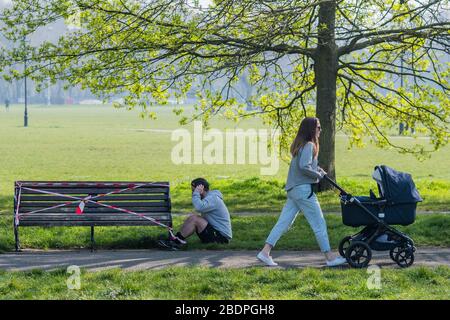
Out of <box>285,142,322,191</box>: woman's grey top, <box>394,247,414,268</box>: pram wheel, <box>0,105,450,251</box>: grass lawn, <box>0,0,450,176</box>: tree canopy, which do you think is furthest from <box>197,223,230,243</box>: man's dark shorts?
<box>0,0,450,176</box>: tree canopy

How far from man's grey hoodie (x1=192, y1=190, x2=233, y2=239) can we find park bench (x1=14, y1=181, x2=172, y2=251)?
457 millimetres

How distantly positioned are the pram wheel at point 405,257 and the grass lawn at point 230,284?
0.45m

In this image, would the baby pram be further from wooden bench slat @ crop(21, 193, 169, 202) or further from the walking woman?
wooden bench slat @ crop(21, 193, 169, 202)

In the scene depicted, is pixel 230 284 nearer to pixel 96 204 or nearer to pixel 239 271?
pixel 239 271

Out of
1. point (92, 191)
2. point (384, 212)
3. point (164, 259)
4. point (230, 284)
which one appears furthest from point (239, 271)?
point (92, 191)

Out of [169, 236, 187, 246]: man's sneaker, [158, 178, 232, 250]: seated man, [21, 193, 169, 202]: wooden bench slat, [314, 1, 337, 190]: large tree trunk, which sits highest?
[314, 1, 337, 190]: large tree trunk

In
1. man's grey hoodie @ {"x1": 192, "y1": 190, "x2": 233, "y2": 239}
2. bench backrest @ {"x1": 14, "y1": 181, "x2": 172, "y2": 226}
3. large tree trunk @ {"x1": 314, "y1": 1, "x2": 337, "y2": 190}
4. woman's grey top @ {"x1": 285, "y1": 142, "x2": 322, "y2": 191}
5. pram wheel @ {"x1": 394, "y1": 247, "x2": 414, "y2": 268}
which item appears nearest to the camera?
woman's grey top @ {"x1": 285, "y1": 142, "x2": 322, "y2": 191}

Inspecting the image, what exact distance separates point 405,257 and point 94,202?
3.82m

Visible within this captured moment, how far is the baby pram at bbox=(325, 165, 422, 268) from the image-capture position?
9.38 meters

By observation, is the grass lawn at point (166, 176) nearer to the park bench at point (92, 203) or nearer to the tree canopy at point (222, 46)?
the park bench at point (92, 203)

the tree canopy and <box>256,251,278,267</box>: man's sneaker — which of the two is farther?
the tree canopy

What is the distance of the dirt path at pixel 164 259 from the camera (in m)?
9.55

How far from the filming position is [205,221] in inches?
432

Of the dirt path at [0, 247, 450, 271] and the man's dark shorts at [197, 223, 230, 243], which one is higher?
the man's dark shorts at [197, 223, 230, 243]
